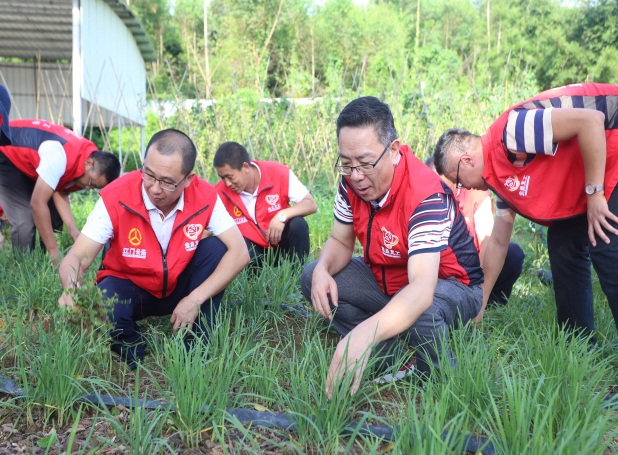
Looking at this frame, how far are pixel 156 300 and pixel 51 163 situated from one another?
204 cm

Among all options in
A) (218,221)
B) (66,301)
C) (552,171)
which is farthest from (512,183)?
(66,301)

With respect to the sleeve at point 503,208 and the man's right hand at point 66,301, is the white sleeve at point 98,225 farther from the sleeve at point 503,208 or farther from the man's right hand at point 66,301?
the sleeve at point 503,208

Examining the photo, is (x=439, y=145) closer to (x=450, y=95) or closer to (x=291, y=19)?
(x=450, y=95)

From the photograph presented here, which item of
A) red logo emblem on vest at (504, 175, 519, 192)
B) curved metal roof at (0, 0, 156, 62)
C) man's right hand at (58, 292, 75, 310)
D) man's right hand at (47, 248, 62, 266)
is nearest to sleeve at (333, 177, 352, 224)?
red logo emblem on vest at (504, 175, 519, 192)

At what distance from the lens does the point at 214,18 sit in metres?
27.4

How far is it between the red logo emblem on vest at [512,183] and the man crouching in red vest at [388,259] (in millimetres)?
275

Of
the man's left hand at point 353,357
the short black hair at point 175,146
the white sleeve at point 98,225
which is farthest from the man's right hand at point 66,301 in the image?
the man's left hand at point 353,357

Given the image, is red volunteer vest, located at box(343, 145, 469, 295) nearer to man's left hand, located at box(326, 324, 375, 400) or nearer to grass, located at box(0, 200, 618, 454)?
grass, located at box(0, 200, 618, 454)

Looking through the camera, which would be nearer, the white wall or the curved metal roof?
the white wall

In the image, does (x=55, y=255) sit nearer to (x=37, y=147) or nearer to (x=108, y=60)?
(x=37, y=147)

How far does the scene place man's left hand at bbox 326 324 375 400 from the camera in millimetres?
2261

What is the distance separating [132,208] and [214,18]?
85.7ft

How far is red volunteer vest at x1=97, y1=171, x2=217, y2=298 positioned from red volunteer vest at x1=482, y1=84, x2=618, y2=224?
146 cm

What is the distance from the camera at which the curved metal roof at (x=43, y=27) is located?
11.2 metres
